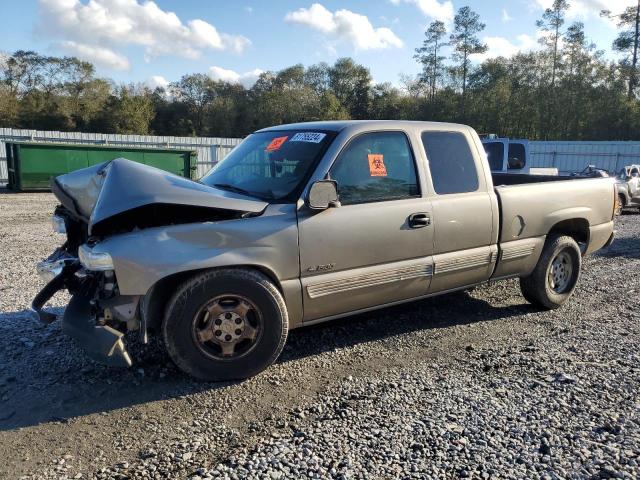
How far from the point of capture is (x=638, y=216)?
15211 millimetres

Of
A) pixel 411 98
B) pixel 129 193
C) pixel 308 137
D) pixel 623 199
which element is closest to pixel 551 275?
pixel 308 137

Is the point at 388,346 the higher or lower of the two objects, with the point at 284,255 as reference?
lower

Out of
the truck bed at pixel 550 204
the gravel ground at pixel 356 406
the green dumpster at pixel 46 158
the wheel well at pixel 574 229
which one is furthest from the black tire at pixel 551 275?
the green dumpster at pixel 46 158

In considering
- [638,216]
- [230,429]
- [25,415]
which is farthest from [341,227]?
[638,216]

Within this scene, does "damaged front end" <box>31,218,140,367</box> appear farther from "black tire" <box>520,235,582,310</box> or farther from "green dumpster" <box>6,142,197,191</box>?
"green dumpster" <box>6,142,197,191</box>

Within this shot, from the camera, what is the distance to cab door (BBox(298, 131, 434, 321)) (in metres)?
3.82

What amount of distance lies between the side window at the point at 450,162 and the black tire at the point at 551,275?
1307mm

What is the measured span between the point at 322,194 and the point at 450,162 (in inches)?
65.1

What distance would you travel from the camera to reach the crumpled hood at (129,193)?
324 cm

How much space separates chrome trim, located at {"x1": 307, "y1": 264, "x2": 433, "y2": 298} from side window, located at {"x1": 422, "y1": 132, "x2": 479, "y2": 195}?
2.40 feet

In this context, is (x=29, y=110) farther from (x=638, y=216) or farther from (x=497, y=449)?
(x=497, y=449)

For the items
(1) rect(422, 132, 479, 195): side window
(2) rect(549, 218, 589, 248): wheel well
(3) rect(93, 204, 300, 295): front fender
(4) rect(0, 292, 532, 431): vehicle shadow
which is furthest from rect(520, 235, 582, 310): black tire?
(3) rect(93, 204, 300, 295): front fender

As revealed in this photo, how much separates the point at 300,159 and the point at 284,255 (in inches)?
34.3

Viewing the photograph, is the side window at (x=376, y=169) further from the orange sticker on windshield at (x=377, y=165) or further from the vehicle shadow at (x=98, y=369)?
the vehicle shadow at (x=98, y=369)
